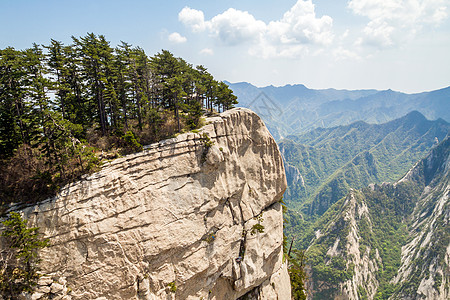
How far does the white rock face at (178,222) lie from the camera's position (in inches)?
990

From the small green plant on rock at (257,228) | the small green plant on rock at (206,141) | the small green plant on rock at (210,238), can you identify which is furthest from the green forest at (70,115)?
the small green plant on rock at (257,228)

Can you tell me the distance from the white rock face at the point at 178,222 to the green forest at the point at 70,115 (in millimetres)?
2880

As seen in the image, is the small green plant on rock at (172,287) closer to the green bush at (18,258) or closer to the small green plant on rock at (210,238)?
the small green plant on rock at (210,238)

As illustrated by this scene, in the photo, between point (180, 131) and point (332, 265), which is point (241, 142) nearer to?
point (180, 131)

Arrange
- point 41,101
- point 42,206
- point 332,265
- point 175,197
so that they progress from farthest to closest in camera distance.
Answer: point 332,265, point 175,197, point 41,101, point 42,206

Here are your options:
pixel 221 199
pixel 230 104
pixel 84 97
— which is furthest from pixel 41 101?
pixel 230 104

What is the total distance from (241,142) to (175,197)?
53.4 ft

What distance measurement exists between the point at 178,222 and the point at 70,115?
2174cm

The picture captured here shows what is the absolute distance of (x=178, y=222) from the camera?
3203cm

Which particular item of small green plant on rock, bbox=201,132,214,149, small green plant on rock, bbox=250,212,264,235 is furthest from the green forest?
small green plant on rock, bbox=250,212,264,235

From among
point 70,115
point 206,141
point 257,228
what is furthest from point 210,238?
point 70,115

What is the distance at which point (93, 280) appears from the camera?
2558 cm

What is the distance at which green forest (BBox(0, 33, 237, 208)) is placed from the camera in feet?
87.2

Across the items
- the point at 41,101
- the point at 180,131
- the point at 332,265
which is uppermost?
the point at 41,101
